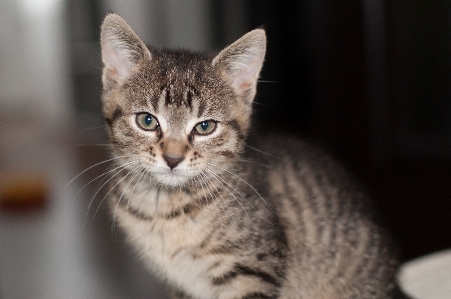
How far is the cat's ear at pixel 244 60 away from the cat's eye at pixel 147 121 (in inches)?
8.8

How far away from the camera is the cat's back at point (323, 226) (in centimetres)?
144

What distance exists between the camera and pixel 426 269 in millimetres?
1704

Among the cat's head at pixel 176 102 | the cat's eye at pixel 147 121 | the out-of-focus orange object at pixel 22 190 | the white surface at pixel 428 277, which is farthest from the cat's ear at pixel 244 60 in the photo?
the white surface at pixel 428 277

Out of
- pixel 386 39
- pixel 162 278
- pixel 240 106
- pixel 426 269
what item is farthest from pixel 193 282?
pixel 386 39

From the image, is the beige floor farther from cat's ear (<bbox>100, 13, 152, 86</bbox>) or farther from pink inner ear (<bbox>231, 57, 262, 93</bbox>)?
pink inner ear (<bbox>231, 57, 262, 93</bbox>)

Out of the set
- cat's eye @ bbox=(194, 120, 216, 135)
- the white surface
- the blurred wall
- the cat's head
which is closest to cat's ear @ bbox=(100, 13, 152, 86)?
the cat's head

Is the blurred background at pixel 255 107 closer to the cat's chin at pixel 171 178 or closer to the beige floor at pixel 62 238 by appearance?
the beige floor at pixel 62 238

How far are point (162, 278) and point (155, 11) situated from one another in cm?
73

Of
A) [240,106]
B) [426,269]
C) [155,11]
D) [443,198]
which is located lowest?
[426,269]

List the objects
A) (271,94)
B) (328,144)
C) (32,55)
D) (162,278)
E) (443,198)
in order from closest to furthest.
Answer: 1. (32,55)
2. (162,278)
3. (271,94)
4. (328,144)
5. (443,198)

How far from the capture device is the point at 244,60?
134 cm

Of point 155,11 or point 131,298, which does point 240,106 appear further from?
point 131,298

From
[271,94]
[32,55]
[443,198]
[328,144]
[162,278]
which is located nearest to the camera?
[32,55]

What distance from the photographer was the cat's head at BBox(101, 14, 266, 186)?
1.25 meters
